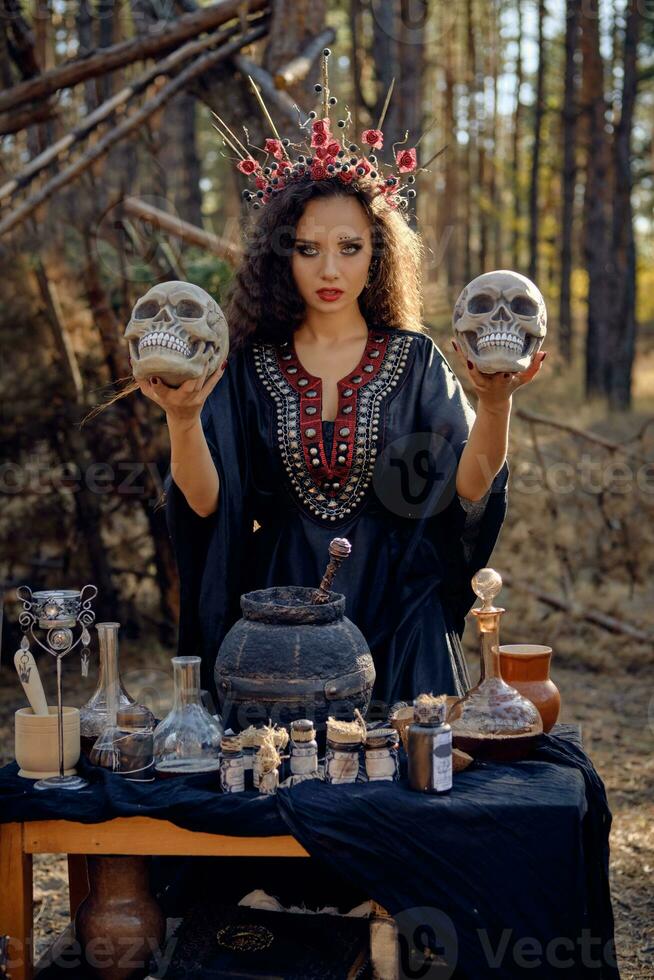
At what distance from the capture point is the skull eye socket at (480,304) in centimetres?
261

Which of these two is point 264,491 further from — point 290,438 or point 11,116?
point 11,116

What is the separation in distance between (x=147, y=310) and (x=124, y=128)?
3201 mm

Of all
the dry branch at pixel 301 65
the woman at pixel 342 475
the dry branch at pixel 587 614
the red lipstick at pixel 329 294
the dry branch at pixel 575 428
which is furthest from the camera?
the dry branch at pixel 587 614

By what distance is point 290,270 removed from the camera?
333 cm

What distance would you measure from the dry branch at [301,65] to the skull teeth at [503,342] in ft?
10.7

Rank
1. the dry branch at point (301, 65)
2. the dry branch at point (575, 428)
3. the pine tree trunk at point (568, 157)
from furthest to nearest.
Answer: the pine tree trunk at point (568, 157)
the dry branch at point (575, 428)
the dry branch at point (301, 65)

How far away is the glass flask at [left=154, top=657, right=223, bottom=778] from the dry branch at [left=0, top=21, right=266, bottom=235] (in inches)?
129

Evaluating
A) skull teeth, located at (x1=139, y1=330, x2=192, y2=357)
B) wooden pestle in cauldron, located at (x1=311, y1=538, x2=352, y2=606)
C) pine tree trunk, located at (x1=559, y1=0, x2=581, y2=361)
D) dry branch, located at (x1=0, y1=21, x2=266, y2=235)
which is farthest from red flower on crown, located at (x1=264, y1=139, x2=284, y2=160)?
pine tree trunk, located at (x1=559, y1=0, x2=581, y2=361)

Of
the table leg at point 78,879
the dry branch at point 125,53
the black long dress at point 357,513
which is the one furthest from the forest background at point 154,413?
the table leg at point 78,879

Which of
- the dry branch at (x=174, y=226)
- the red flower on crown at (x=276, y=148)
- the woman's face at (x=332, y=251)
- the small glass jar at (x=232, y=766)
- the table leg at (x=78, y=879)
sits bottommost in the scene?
the table leg at (x=78, y=879)

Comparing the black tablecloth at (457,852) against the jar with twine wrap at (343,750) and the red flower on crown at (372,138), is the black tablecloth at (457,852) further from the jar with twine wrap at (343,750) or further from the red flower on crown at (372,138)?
the red flower on crown at (372,138)

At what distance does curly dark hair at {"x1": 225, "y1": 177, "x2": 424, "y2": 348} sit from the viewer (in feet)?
10.7

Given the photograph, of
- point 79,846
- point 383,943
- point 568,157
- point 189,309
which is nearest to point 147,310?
point 189,309

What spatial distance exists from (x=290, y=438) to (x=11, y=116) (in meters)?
3.14
